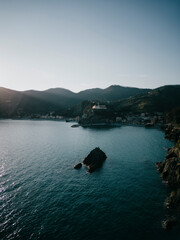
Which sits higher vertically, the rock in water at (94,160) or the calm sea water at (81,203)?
the rock in water at (94,160)

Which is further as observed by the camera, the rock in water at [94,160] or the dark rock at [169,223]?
the rock in water at [94,160]

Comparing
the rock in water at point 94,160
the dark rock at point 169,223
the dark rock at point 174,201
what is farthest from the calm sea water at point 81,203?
the rock in water at point 94,160

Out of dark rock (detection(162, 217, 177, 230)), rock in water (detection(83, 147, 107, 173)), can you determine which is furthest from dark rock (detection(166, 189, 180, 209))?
rock in water (detection(83, 147, 107, 173))

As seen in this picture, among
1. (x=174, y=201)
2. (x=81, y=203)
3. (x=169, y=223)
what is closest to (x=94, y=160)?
(x=81, y=203)

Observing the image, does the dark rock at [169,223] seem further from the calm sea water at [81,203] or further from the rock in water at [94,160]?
the rock in water at [94,160]

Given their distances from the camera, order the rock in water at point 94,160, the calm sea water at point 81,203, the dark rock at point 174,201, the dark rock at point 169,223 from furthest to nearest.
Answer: the rock in water at point 94,160
the dark rock at point 174,201
the dark rock at point 169,223
the calm sea water at point 81,203

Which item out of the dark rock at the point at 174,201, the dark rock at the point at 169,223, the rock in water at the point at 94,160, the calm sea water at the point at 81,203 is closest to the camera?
the calm sea water at the point at 81,203

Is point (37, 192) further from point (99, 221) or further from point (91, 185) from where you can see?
point (99, 221)

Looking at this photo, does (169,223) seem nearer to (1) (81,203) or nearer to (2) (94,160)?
(1) (81,203)

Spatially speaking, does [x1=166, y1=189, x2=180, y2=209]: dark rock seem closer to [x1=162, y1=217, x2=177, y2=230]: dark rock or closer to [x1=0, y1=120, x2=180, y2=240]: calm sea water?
[x1=0, y1=120, x2=180, y2=240]: calm sea water
